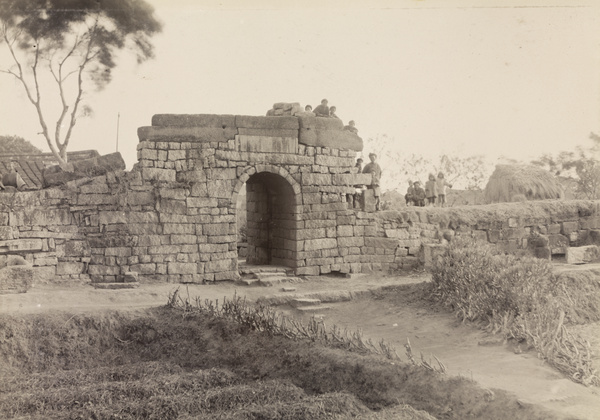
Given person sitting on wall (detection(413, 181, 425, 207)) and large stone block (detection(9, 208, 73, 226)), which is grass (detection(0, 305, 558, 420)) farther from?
person sitting on wall (detection(413, 181, 425, 207))

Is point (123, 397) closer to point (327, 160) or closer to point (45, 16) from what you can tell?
point (327, 160)

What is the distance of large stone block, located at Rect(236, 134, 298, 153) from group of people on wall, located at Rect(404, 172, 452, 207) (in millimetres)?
6052

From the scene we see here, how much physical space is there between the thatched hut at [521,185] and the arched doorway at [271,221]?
27.4ft

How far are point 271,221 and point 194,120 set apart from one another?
3.48m

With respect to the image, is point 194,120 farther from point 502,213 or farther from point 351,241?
point 502,213

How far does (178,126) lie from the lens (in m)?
12.2

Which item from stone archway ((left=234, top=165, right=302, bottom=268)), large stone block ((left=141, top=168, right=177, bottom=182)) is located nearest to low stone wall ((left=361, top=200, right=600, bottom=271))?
stone archway ((left=234, top=165, right=302, bottom=268))

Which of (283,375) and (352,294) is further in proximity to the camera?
(352,294)

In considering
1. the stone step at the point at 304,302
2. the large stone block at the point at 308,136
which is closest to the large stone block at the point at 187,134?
the large stone block at the point at 308,136

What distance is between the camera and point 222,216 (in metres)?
12.4

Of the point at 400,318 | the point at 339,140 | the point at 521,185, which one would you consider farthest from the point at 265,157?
the point at 521,185

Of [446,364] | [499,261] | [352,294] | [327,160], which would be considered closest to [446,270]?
[499,261]

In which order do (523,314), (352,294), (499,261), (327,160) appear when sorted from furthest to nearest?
(327,160)
(352,294)
(499,261)
(523,314)

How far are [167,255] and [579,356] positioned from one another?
26.6ft
